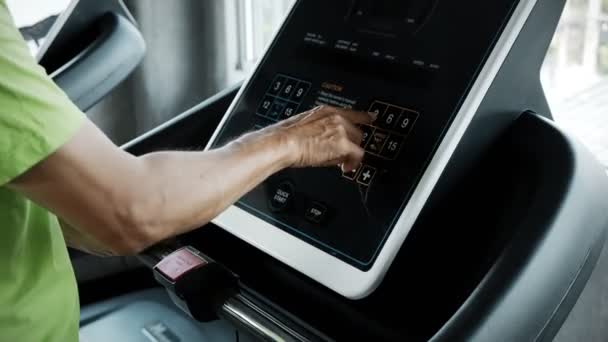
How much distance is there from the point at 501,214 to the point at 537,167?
0.07 m

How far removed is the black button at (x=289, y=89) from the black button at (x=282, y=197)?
0.46ft

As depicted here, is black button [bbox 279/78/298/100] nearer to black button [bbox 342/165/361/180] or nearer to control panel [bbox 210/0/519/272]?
control panel [bbox 210/0/519/272]

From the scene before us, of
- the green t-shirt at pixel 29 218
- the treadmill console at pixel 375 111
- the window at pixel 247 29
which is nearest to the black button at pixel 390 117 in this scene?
the treadmill console at pixel 375 111

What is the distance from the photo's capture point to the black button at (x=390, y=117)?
3.06 ft

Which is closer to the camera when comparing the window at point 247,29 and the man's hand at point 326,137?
the man's hand at point 326,137

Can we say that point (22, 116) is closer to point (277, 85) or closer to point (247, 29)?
point (277, 85)

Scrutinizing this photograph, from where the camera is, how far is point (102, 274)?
1.50 m

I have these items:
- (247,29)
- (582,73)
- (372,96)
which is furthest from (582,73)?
(247,29)

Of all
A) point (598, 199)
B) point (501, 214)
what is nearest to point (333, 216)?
point (501, 214)

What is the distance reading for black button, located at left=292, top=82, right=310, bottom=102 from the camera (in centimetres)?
105

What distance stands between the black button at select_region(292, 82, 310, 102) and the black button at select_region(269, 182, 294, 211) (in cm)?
13

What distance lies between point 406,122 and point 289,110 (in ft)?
0.67

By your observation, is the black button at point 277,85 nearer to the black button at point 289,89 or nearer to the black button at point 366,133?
the black button at point 289,89

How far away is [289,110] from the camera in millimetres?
1057
